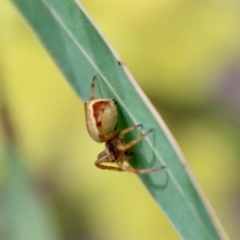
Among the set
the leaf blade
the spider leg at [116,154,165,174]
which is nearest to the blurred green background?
the spider leg at [116,154,165,174]

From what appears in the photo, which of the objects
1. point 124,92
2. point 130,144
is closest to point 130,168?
point 130,144

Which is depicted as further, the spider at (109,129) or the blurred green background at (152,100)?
the blurred green background at (152,100)

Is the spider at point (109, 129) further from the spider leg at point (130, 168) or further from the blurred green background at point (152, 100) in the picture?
the blurred green background at point (152, 100)

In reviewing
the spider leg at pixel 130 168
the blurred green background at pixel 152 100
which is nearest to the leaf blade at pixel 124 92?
the spider leg at pixel 130 168

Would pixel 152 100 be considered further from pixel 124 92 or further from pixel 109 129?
pixel 124 92

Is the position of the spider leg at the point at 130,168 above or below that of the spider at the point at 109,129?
below

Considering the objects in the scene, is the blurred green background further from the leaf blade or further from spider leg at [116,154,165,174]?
the leaf blade
